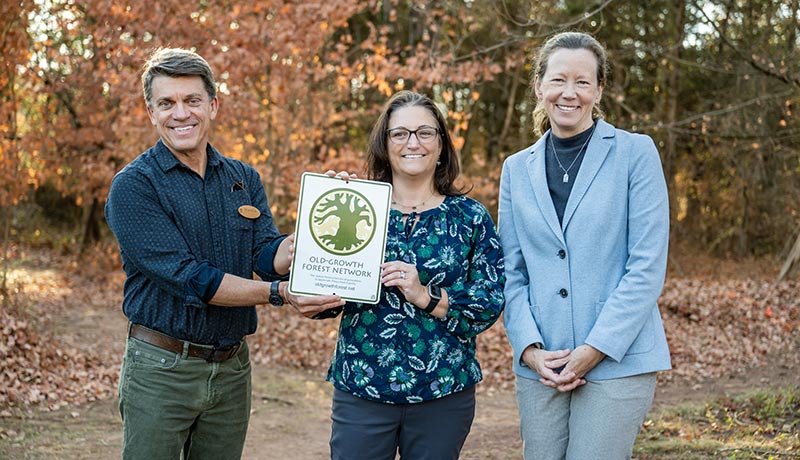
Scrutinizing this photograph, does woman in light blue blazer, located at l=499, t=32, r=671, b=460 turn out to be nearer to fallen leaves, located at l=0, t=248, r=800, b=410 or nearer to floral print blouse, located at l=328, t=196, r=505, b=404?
floral print blouse, located at l=328, t=196, r=505, b=404

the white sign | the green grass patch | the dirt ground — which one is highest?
the white sign

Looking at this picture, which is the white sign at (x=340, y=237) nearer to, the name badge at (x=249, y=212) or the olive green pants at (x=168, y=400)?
the name badge at (x=249, y=212)

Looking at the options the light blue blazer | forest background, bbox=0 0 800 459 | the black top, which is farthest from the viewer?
forest background, bbox=0 0 800 459

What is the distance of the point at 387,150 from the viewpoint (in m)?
3.37

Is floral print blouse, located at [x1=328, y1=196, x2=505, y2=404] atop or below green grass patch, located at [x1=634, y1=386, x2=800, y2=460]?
atop

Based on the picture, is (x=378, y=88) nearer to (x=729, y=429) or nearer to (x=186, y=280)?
(x=729, y=429)

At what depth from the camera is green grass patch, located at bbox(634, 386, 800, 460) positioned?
5.41 meters

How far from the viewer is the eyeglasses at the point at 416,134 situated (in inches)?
128

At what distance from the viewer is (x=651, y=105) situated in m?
20.8

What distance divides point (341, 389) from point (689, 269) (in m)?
16.7

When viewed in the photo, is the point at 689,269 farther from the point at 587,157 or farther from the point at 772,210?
the point at 587,157

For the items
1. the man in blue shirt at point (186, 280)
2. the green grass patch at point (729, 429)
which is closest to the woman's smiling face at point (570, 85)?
the man in blue shirt at point (186, 280)

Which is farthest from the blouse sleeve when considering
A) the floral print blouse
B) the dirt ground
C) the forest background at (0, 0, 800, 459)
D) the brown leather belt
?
the dirt ground

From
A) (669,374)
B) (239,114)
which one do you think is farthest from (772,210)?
(239,114)
